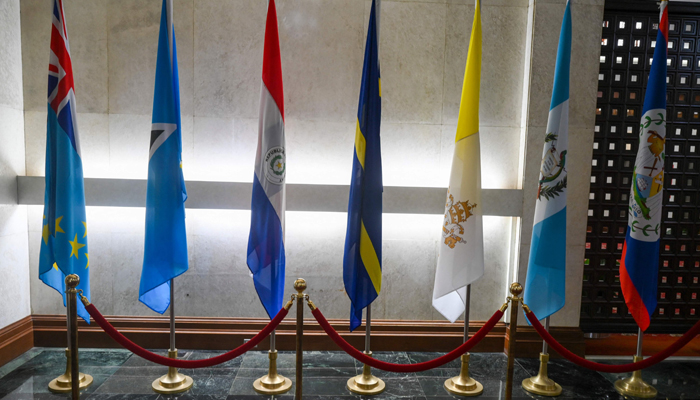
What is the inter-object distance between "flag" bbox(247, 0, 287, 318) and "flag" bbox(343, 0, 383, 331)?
61 cm

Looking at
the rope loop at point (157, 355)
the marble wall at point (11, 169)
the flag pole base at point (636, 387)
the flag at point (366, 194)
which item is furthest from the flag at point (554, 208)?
the marble wall at point (11, 169)

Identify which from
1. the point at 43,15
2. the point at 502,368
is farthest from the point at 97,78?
the point at 502,368

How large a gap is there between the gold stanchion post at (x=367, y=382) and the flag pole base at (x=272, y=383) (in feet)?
1.85

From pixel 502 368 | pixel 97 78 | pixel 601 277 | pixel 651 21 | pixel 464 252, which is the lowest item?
pixel 502 368

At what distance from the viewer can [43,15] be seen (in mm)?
3912

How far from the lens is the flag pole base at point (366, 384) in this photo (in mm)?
3344

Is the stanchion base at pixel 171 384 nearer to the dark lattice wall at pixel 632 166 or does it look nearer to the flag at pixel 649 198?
the flag at pixel 649 198

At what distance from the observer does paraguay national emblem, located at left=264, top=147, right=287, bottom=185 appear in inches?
125

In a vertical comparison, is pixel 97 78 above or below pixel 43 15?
below

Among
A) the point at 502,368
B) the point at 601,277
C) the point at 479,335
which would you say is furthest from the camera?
the point at 601,277

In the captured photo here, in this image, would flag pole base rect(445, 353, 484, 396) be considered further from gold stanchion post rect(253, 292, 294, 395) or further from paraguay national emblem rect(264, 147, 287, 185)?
paraguay national emblem rect(264, 147, 287, 185)

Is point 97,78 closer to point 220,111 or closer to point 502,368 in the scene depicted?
point 220,111

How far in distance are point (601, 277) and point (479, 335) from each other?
8.86ft

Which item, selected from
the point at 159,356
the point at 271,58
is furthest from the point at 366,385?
the point at 271,58
